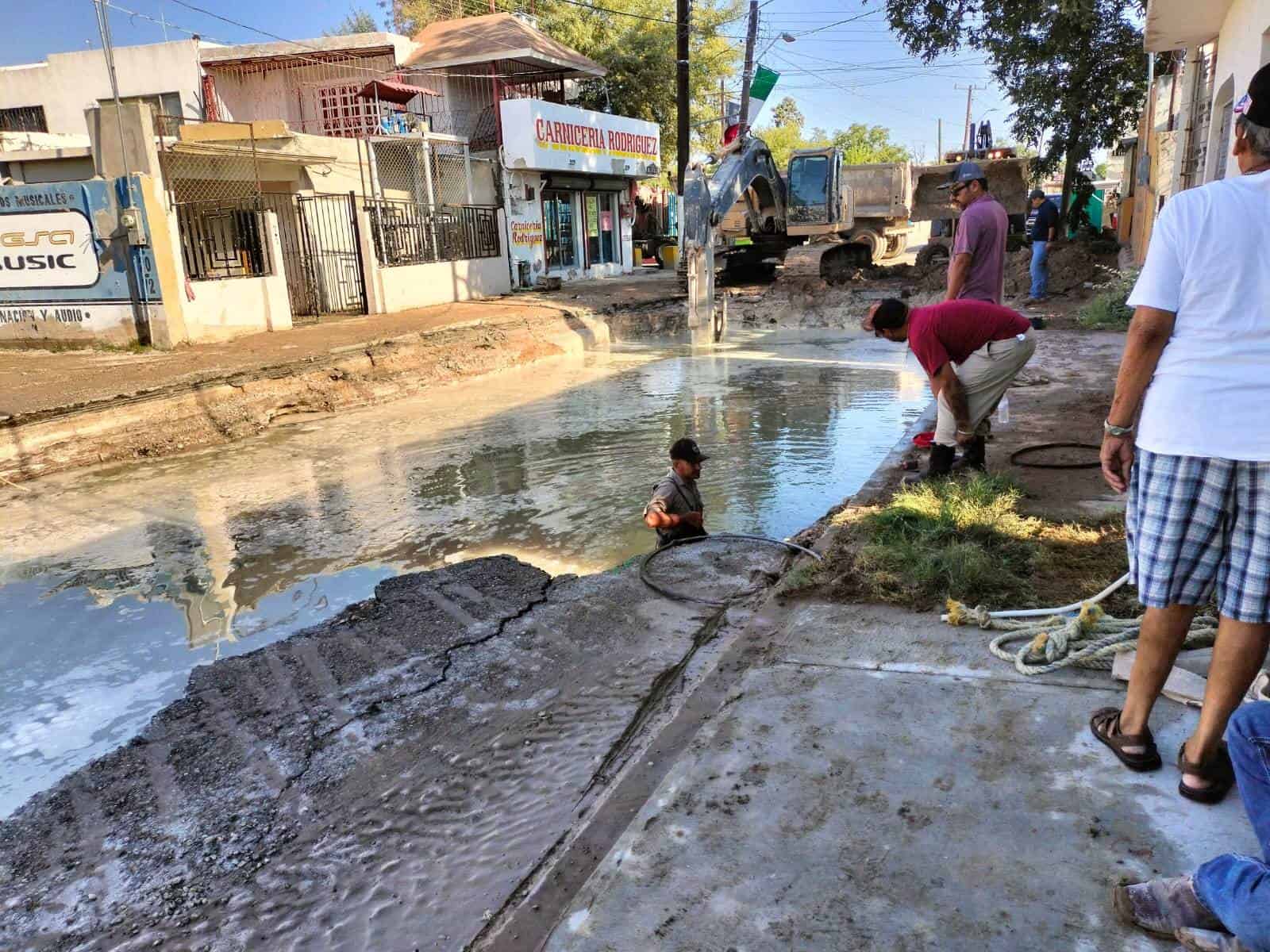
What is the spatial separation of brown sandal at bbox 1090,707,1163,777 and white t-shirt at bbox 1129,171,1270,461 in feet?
2.76

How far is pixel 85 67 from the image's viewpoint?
24.1m

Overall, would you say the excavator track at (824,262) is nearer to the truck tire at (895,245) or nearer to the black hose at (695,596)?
the truck tire at (895,245)

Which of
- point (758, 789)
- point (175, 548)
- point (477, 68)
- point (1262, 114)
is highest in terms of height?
point (477, 68)

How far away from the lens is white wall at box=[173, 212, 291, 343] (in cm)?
1416

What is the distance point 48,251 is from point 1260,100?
15.6 m

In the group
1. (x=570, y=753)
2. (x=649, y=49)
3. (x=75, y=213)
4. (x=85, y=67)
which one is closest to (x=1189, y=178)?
(x=570, y=753)

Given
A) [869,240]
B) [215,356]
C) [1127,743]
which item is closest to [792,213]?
[869,240]

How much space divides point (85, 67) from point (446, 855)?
92.9 ft

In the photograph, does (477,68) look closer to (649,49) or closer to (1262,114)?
(649,49)

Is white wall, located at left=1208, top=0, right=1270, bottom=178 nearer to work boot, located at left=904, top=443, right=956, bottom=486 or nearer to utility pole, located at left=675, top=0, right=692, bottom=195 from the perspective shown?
work boot, located at left=904, top=443, right=956, bottom=486

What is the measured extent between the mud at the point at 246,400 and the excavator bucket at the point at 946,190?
12.9 meters

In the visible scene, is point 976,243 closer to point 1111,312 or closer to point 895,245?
point 1111,312

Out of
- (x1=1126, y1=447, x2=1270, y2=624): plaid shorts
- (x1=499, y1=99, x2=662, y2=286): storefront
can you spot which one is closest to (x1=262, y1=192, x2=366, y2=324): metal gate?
(x1=499, y1=99, x2=662, y2=286): storefront

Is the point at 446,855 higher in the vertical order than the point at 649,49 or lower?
lower
